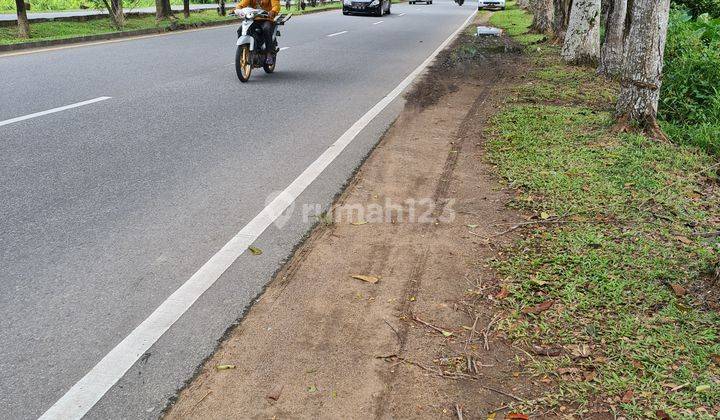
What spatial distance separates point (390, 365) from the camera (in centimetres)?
329

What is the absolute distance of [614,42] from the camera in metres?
12.0

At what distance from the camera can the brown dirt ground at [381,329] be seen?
3.00 m

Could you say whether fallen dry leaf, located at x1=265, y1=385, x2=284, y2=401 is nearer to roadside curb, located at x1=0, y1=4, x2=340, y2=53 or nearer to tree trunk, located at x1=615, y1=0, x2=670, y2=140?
tree trunk, located at x1=615, y1=0, x2=670, y2=140

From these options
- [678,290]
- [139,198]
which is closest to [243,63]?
[139,198]

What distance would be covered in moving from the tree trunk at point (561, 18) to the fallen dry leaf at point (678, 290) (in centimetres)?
1564

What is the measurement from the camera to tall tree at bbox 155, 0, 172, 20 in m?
23.6

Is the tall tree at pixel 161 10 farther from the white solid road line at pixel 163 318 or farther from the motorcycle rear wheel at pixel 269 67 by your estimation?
the white solid road line at pixel 163 318

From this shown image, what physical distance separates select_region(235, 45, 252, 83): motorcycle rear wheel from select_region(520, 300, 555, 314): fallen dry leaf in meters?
8.10

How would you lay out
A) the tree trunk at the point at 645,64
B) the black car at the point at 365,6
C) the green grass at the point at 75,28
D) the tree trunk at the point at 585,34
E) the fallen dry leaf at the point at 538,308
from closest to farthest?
1. the fallen dry leaf at the point at 538,308
2. the tree trunk at the point at 645,64
3. the tree trunk at the point at 585,34
4. the green grass at the point at 75,28
5. the black car at the point at 365,6

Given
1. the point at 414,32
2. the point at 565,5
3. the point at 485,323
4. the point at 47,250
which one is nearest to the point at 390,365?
the point at 485,323

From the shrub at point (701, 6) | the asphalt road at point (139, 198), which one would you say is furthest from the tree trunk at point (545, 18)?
the asphalt road at point (139, 198)

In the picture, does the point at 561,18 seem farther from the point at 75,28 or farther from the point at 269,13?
the point at 75,28

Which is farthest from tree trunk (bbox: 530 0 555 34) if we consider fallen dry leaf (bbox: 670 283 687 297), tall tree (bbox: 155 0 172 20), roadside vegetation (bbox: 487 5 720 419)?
fallen dry leaf (bbox: 670 283 687 297)

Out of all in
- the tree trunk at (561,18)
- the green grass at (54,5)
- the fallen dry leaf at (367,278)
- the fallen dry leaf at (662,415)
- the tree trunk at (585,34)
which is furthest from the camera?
the green grass at (54,5)
